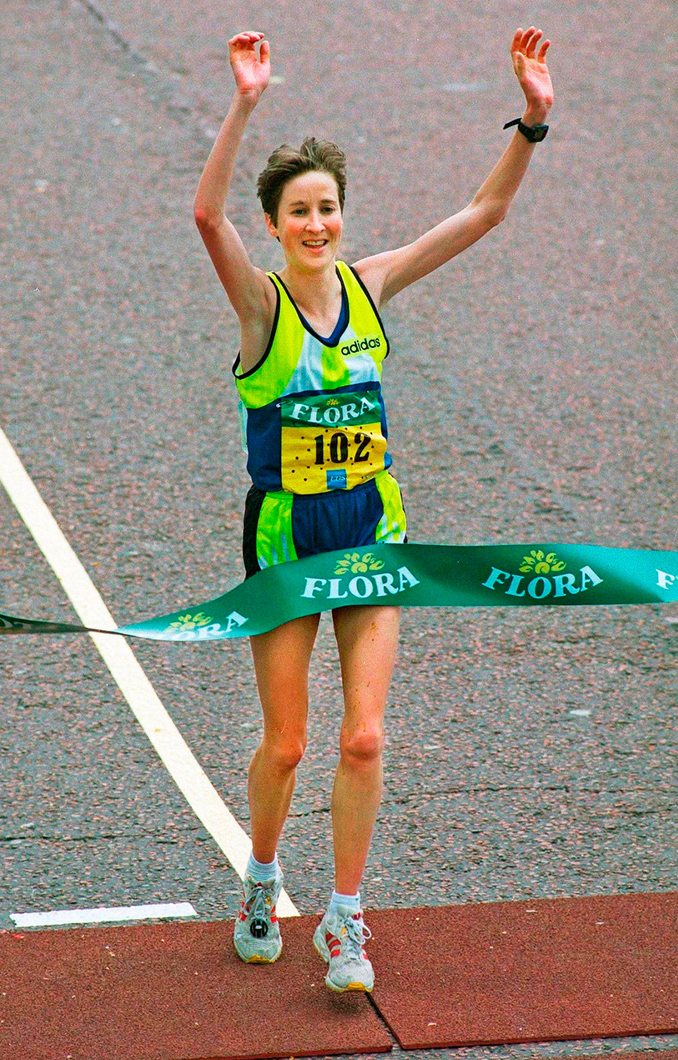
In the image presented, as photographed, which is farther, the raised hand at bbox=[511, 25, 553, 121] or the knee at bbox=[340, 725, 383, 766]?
the raised hand at bbox=[511, 25, 553, 121]

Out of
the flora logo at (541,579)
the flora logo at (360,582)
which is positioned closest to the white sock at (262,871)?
the flora logo at (360,582)

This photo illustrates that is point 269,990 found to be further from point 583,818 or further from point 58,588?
Answer: point 58,588

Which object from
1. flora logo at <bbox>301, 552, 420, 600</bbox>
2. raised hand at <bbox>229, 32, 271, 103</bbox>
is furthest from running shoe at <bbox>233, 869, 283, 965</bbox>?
raised hand at <bbox>229, 32, 271, 103</bbox>

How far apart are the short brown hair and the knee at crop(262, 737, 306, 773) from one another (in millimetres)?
1562

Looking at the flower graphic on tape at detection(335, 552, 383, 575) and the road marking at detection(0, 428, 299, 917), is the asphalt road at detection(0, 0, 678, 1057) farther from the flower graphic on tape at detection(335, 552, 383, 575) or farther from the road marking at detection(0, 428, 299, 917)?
the flower graphic on tape at detection(335, 552, 383, 575)

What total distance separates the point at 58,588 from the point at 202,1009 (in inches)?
121

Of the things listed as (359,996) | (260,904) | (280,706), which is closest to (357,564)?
(280,706)

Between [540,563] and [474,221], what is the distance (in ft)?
3.51

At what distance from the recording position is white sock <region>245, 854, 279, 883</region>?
15.6ft

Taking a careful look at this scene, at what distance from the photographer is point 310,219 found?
457cm

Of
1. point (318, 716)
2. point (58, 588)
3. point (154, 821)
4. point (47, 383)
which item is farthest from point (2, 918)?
point (47, 383)

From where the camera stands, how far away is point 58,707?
6.38m

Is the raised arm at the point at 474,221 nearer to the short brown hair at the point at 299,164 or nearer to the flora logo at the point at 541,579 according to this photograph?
the short brown hair at the point at 299,164

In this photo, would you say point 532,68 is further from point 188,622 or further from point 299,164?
point 188,622
